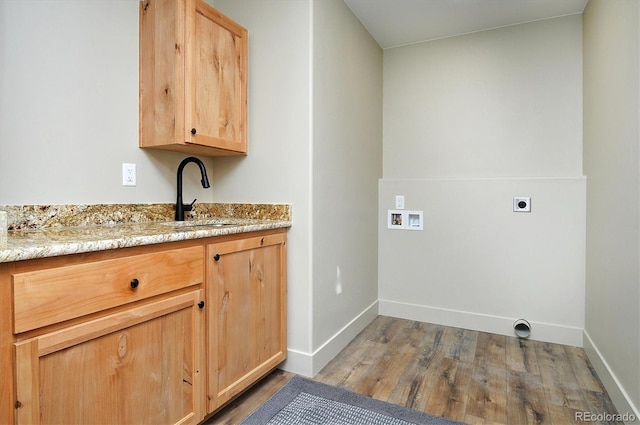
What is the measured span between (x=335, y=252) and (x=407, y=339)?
885 mm

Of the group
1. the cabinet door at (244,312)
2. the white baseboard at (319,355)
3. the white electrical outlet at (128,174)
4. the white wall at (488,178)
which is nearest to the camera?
the cabinet door at (244,312)

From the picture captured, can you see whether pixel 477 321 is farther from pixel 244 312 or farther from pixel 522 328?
pixel 244 312

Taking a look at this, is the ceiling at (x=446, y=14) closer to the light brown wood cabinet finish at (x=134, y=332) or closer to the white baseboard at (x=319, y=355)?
the light brown wood cabinet finish at (x=134, y=332)

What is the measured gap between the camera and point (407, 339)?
8.39ft

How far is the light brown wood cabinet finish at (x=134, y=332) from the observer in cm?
95

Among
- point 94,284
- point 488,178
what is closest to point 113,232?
point 94,284

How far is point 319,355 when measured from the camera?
2088 mm

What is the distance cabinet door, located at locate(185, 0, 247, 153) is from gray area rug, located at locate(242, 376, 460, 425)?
1.35 metres

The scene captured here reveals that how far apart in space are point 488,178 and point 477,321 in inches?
43.7

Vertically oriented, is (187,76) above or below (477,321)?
above

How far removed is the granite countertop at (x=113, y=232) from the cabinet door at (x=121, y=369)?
238 mm

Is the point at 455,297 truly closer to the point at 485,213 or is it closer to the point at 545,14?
the point at 485,213

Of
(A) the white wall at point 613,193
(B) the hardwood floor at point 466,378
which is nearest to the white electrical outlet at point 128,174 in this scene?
(B) the hardwood floor at point 466,378

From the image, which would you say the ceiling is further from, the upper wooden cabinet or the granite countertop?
the granite countertop
